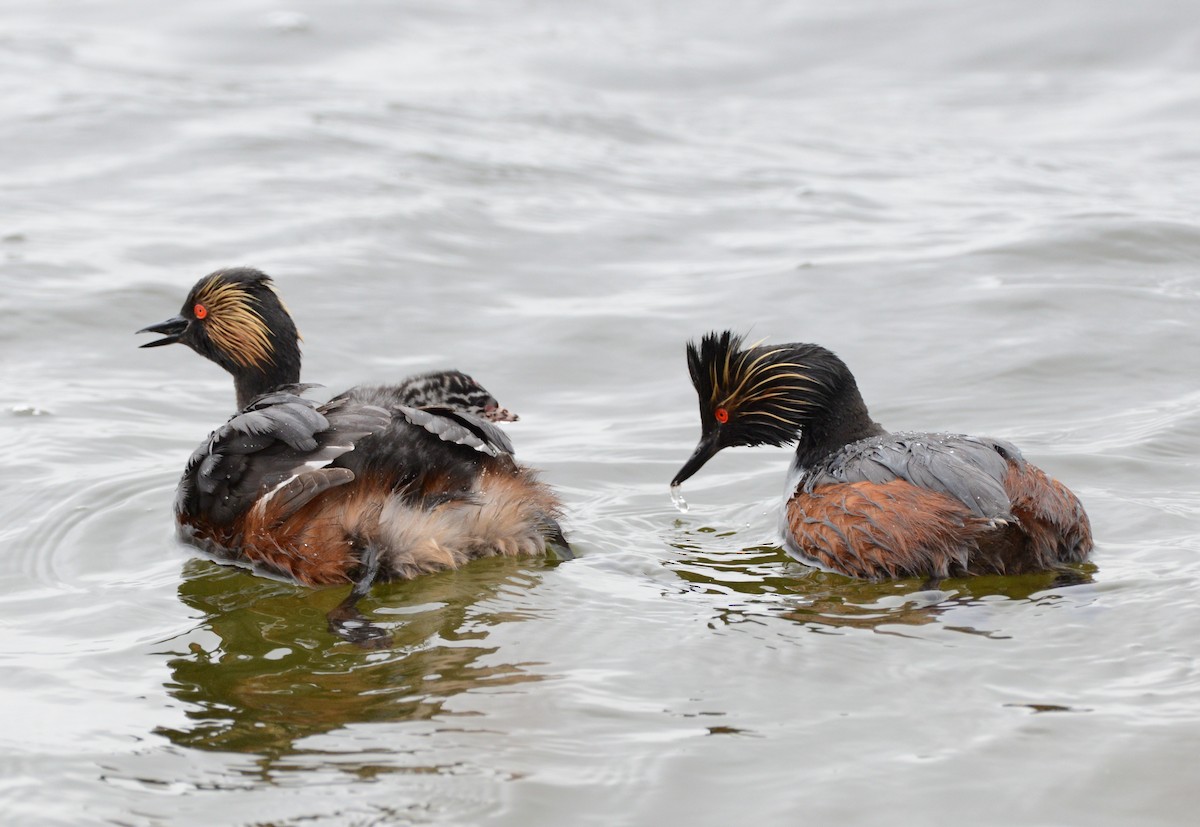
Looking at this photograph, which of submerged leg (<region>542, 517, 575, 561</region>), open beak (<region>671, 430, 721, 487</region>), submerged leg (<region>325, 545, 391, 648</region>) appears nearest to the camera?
submerged leg (<region>325, 545, 391, 648</region>)

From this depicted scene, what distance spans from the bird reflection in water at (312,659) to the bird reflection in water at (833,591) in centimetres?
72

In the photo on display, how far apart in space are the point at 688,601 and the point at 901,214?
7.15 meters

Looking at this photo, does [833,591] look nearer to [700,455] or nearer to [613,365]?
[700,455]

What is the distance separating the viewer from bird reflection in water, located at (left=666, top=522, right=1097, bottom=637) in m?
5.73

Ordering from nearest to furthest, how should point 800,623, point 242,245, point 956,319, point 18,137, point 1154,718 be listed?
1. point 1154,718
2. point 800,623
3. point 956,319
4. point 242,245
5. point 18,137

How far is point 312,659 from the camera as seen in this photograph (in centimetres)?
554

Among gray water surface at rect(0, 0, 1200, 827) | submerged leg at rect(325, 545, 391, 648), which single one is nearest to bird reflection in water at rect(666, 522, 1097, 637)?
gray water surface at rect(0, 0, 1200, 827)

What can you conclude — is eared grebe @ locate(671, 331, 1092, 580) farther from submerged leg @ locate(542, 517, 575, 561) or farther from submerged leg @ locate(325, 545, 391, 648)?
submerged leg @ locate(325, 545, 391, 648)

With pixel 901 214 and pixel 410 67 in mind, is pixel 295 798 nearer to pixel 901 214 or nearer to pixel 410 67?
Result: pixel 901 214

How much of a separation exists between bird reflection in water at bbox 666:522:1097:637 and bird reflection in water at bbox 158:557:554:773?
2.35 feet

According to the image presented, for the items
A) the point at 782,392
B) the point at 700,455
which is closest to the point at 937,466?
the point at 782,392

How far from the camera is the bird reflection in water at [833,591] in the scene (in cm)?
573

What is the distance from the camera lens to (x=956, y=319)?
9.83m

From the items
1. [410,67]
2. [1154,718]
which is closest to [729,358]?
→ [1154,718]
